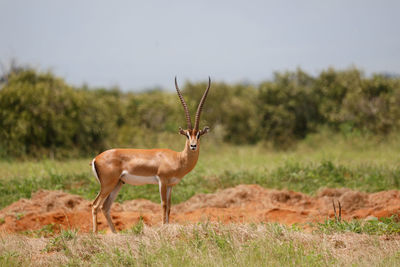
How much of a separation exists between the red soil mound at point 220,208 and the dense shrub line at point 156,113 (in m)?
8.14

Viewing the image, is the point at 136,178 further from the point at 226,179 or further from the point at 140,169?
the point at 226,179

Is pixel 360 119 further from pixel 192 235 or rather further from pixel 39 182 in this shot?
pixel 192 235

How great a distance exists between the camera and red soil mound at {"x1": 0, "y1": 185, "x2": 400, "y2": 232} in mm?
A: 8547

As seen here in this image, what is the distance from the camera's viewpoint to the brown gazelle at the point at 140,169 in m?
7.44

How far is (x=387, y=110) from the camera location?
2153 centimetres

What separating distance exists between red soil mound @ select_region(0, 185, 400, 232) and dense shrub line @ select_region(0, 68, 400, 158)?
8.14 m

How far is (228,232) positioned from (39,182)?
727cm

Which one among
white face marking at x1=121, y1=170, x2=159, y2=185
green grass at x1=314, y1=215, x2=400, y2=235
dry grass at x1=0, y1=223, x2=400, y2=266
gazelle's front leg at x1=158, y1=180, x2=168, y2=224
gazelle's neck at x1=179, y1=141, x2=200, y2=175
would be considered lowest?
dry grass at x1=0, y1=223, x2=400, y2=266

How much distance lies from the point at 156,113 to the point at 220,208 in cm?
1588

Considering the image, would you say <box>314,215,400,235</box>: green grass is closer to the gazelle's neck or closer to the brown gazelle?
the gazelle's neck

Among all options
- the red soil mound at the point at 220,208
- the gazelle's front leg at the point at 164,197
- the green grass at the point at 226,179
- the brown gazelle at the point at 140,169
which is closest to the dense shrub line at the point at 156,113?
the green grass at the point at 226,179

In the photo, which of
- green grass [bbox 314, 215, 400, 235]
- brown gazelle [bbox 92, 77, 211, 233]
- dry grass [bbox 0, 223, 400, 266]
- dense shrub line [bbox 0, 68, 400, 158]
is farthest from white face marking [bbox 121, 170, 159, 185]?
dense shrub line [bbox 0, 68, 400, 158]

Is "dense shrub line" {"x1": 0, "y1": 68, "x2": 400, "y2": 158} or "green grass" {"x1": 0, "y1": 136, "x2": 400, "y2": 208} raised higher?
"dense shrub line" {"x1": 0, "y1": 68, "x2": 400, "y2": 158}

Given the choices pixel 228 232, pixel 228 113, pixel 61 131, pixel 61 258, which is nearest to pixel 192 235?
pixel 228 232
